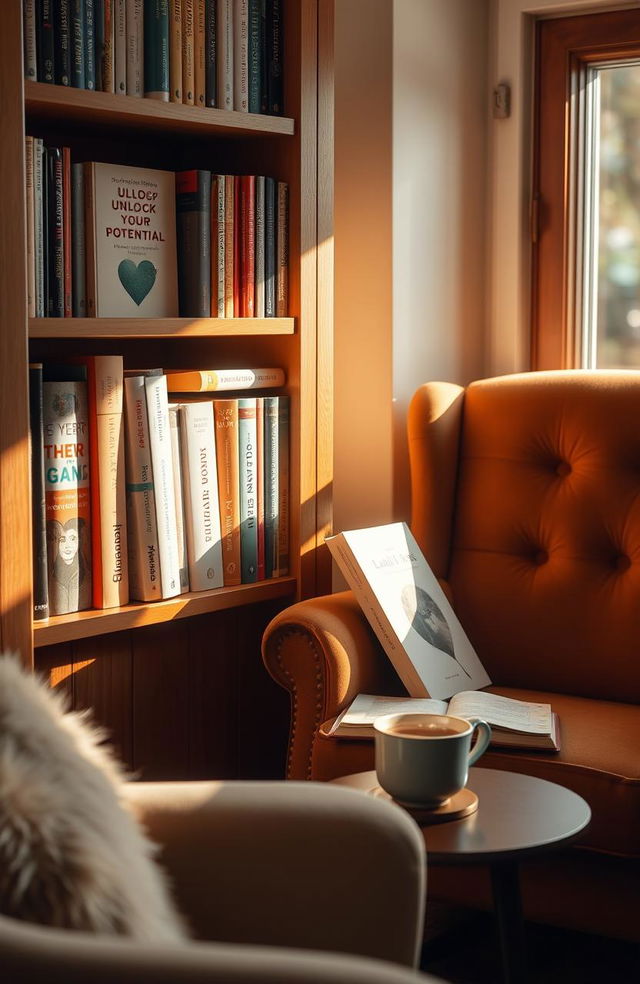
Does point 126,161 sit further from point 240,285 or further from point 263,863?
point 263,863

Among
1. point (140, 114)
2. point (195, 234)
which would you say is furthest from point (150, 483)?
point (140, 114)

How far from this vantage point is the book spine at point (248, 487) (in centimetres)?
219

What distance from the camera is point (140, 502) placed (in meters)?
2.02

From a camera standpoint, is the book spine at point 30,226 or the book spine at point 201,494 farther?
the book spine at point 201,494

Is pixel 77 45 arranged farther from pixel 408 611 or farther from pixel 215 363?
pixel 408 611

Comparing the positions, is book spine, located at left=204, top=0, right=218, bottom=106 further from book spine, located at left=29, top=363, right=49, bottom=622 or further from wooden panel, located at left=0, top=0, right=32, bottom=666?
book spine, located at left=29, top=363, right=49, bottom=622

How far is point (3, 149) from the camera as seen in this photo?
1723mm

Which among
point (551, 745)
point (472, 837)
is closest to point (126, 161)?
point (551, 745)

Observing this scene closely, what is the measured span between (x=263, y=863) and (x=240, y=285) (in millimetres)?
1234

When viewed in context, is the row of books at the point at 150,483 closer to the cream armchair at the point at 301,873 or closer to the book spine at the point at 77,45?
the book spine at the point at 77,45

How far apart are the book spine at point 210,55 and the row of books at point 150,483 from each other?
49 cm

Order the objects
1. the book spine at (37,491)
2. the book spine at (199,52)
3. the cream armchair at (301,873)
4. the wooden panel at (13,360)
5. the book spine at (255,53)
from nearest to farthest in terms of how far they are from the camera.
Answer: the cream armchair at (301,873)
the wooden panel at (13,360)
the book spine at (37,491)
the book spine at (199,52)
the book spine at (255,53)

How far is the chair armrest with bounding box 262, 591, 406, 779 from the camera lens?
197 cm

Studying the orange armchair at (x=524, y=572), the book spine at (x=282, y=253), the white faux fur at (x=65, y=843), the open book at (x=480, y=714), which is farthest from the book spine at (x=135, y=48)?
the white faux fur at (x=65, y=843)
